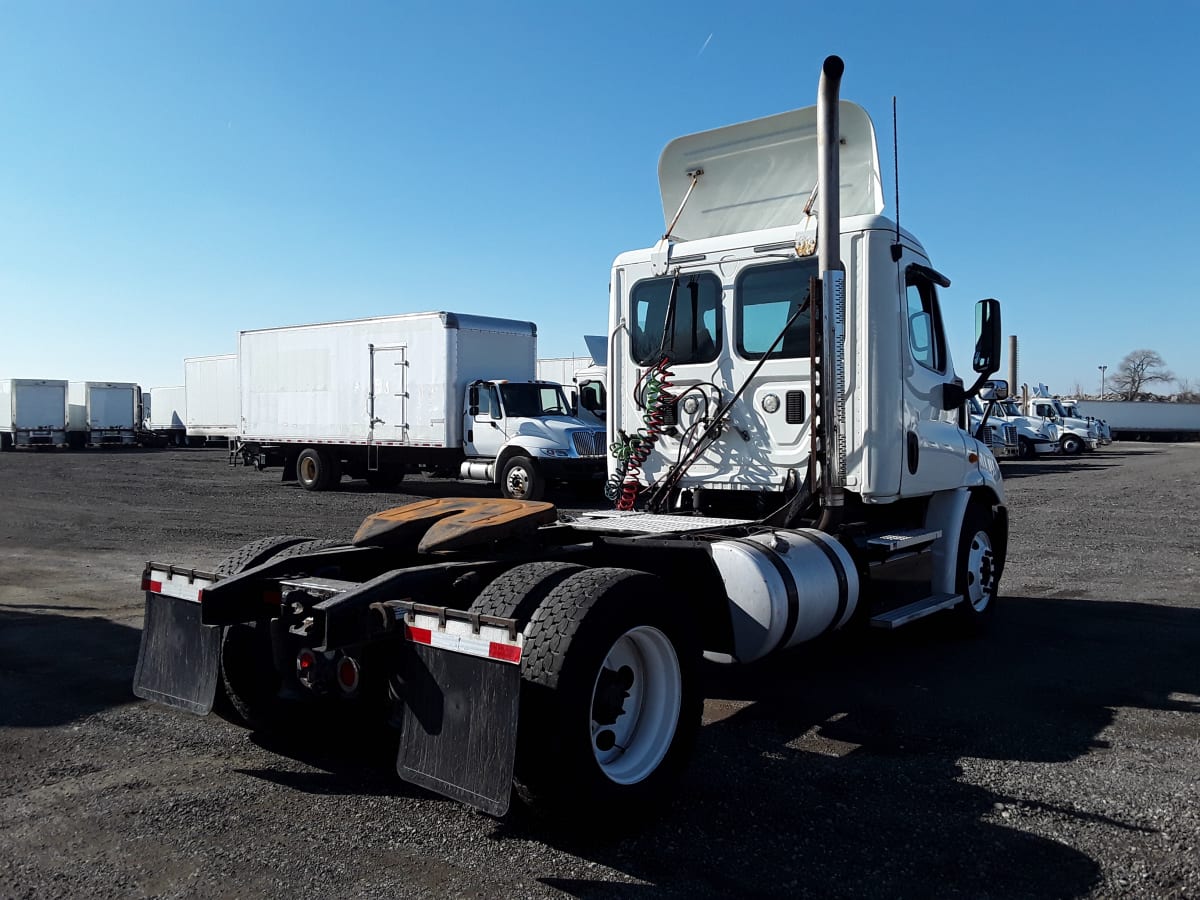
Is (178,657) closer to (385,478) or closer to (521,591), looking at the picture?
(521,591)

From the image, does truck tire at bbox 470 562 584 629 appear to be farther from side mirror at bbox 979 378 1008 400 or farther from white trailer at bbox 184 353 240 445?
white trailer at bbox 184 353 240 445

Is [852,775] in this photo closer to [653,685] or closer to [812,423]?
[653,685]

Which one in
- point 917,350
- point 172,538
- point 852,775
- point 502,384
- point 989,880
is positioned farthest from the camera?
point 502,384

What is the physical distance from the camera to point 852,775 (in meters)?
4.30

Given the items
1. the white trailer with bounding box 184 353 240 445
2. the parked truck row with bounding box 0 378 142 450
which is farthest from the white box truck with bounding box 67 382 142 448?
the white trailer with bounding box 184 353 240 445

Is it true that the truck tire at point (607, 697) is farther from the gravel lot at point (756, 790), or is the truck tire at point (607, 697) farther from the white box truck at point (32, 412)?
the white box truck at point (32, 412)

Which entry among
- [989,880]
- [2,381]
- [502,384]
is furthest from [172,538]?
[2,381]

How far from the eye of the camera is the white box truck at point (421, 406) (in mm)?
18906

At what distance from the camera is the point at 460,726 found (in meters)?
3.40

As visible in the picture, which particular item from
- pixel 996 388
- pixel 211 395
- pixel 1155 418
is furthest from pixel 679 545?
Answer: pixel 1155 418

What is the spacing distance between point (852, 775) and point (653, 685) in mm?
1033

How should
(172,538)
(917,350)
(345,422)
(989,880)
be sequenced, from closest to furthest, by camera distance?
1. (989,880)
2. (917,350)
3. (172,538)
4. (345,422)

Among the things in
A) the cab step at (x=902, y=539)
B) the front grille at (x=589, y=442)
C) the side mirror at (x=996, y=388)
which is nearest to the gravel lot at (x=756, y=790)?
the cab step at (x=902, y=539)

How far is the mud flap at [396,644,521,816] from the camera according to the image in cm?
328
